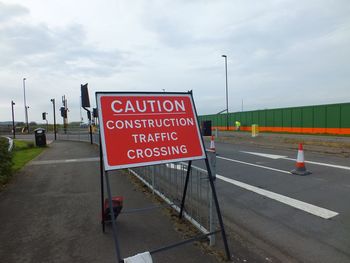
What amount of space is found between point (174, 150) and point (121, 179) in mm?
4777

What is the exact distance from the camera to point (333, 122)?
1004 inches

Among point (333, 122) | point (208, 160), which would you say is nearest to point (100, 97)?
point (208, 160)

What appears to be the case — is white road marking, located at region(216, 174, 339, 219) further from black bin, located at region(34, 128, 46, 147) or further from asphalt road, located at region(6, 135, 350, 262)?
black bin, located at region(34, 128, 46, 147)

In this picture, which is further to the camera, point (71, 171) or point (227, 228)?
point (71, 171)

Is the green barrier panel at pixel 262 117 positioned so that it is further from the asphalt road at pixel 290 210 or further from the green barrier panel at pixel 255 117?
the asphalt road at pixel 290 210

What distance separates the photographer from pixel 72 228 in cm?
458

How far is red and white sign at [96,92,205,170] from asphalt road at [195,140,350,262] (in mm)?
1748

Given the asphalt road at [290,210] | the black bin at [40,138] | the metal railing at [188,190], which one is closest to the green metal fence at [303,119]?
the asphalt road at [290,210]

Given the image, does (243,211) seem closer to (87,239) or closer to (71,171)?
(87,239)

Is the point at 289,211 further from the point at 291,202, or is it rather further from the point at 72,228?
the point at 72,228

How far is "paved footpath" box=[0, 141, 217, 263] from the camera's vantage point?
12.2 feet

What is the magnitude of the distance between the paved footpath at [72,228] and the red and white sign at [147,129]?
4.14 ft

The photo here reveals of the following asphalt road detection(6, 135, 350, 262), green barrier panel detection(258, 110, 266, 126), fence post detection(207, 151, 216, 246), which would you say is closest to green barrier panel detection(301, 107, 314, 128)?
green barrier panel detection(258, 110, 266, 126)

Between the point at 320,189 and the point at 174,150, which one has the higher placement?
the point at 174,150
